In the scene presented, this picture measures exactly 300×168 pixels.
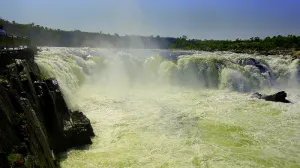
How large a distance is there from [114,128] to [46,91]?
416 centimetres

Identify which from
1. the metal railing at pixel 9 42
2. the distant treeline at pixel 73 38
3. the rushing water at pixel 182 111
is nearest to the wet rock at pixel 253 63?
the rushing water at pixel 182 111

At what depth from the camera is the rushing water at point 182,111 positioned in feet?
37.5

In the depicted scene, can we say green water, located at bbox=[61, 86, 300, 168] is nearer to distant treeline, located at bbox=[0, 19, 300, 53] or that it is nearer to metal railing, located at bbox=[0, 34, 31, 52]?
metal railing, located at bbox=[0, 34, 31, 52]

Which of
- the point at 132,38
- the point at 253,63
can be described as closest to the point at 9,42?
the point at 253,63

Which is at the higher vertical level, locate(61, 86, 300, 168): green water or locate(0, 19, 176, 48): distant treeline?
locate(0, 19, 176, 48): distant treeline

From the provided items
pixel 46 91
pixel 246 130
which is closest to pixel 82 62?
pixel 46 91

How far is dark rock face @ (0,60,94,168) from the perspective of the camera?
7070 mm

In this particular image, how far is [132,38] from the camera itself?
136500 mm

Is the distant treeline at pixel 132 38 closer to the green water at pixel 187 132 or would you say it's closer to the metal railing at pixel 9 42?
the green water at pixel 187 132

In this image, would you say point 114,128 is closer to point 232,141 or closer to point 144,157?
point 144,157

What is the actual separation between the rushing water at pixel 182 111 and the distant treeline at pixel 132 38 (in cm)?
2587

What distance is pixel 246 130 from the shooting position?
1455 cm

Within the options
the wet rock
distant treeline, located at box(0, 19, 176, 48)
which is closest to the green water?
the wet rock

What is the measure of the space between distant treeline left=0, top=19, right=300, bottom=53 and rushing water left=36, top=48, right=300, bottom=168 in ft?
84.9
